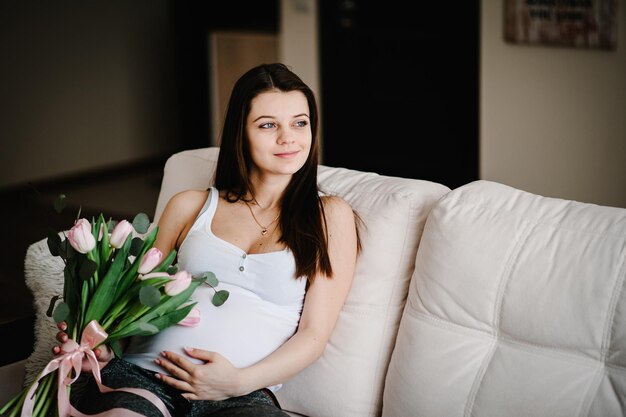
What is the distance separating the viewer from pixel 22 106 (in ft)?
18.4

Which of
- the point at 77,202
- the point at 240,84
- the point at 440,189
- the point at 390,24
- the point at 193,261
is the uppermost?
the point at 390,24

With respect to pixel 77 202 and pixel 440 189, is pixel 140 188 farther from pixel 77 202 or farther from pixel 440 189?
pixel 440 189

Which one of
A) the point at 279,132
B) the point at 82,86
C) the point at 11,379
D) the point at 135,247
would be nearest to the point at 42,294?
the point at 11,379

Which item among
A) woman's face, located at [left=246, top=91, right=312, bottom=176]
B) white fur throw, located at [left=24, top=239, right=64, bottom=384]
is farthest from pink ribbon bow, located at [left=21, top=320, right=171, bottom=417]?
woman's face, located at [left=246, top=91, right=312, bottom=176]

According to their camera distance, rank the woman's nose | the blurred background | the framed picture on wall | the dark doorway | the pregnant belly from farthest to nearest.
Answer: the dark doorway
the blurred background
the framed picture on wall
the woman's nose
the pregnant belly

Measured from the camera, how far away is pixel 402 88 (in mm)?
5047

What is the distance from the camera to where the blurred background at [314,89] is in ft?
13.4

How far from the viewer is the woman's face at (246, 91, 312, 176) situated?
1808mm

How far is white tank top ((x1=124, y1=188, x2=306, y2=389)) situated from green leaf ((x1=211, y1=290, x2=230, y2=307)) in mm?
85

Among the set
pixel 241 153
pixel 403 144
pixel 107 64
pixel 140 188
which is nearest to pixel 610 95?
pixel 403 144

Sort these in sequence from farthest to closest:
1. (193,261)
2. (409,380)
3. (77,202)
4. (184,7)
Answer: (184,7), (77,202), (193,261), (409,380)

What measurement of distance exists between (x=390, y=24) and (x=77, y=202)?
2.38m

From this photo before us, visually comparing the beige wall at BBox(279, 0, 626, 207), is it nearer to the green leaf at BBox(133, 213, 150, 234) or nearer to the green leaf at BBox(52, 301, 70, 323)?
the green leaf at BBox(133, 213, 150, 234)

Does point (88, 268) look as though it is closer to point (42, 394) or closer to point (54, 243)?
point (54, 243)
